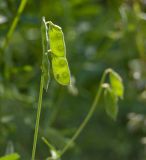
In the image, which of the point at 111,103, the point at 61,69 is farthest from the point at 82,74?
the point at 61,69

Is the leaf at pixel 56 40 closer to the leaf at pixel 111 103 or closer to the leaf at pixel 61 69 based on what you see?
the leaf at pixel 61 69

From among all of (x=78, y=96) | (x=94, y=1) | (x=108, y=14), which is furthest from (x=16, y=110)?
(x=94, y=1)

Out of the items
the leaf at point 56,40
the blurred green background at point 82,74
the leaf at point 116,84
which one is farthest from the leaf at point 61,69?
the blurred green background at point 82,74

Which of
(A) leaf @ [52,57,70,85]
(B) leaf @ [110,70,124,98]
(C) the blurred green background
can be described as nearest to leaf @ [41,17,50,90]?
(A) leaf @ [52,57,70,85]

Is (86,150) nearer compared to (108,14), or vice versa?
(86,150)

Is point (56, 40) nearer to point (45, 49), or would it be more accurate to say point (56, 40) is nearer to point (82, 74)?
point (45, 49)

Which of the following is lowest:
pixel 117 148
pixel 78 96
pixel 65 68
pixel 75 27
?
pixel 117 148

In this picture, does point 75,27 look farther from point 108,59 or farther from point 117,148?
point 117,148

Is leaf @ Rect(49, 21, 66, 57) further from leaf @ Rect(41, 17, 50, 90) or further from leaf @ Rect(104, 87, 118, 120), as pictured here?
leaf @ Rect(104, 87, 118, 120)
